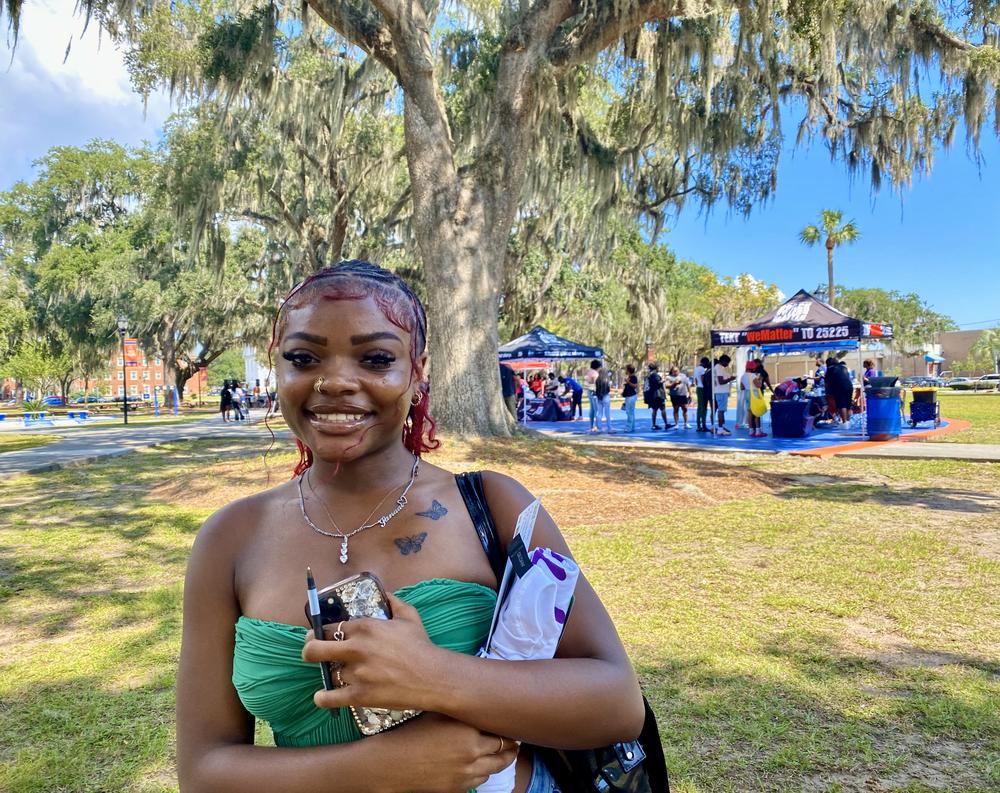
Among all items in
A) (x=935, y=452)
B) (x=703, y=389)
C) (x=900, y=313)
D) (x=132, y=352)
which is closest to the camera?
(x=935, y=452)

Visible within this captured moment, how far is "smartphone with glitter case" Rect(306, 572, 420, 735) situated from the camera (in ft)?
3.26

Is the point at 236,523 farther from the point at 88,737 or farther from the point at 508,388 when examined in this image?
the point at 508,388

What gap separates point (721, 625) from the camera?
4.14 meters

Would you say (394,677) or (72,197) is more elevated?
(72,197)

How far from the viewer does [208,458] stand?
43.4 feet

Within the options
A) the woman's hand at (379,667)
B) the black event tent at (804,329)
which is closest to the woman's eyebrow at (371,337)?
the woman's hand at (379,667)

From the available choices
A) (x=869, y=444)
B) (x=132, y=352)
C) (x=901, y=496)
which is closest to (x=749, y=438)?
(x=869, y=444)

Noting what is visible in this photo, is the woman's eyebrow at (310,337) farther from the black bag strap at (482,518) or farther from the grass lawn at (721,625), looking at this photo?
the grass lawn at (721,625)

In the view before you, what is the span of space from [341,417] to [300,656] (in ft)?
1.31

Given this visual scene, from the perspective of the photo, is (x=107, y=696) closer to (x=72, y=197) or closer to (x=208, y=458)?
(x=208, y=458)

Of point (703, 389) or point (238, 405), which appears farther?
point (238, 405)

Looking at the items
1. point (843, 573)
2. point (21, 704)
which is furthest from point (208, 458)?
point (843, 573)

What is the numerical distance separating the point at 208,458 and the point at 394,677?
43.9 ft

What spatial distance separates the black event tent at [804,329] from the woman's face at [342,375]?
1427 cm
